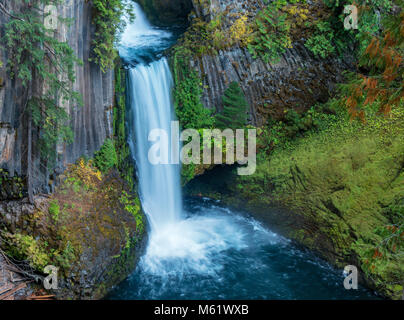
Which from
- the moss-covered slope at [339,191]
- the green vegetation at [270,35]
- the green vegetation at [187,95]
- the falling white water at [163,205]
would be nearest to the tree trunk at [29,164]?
the falling white water at [163,205]

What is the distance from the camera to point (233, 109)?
11.2m

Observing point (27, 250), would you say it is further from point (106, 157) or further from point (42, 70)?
point (42, 70)

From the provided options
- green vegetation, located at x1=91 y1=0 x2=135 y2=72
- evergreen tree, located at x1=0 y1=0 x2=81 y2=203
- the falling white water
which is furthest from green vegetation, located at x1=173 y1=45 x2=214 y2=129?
evergreen tree, located at x1=0 y1=0 x2=81 y2=203

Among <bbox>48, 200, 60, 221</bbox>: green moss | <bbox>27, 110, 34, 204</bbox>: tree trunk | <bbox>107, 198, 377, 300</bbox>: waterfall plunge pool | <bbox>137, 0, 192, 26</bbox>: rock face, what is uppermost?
<bbox>137, 0, 192, 26</bbox>: rock face

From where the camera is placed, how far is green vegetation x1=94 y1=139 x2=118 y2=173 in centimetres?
880

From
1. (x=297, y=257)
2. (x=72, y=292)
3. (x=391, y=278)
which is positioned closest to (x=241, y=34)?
(x=297, y=257)

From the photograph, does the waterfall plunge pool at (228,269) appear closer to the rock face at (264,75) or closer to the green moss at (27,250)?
the green moss at (27,250)

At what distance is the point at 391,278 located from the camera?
25.6ft

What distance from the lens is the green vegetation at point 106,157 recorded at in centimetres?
880

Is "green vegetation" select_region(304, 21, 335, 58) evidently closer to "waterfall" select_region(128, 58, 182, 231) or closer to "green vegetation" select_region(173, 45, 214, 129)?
"green vegetation" select_region(173, 45, 214, 129)

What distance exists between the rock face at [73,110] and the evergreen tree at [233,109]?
13.2 ft

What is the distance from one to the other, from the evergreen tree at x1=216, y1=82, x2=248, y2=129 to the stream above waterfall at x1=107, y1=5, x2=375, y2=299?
1.83 meters

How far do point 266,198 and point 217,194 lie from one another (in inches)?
84.2

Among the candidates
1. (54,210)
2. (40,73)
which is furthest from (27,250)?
(40,73)
